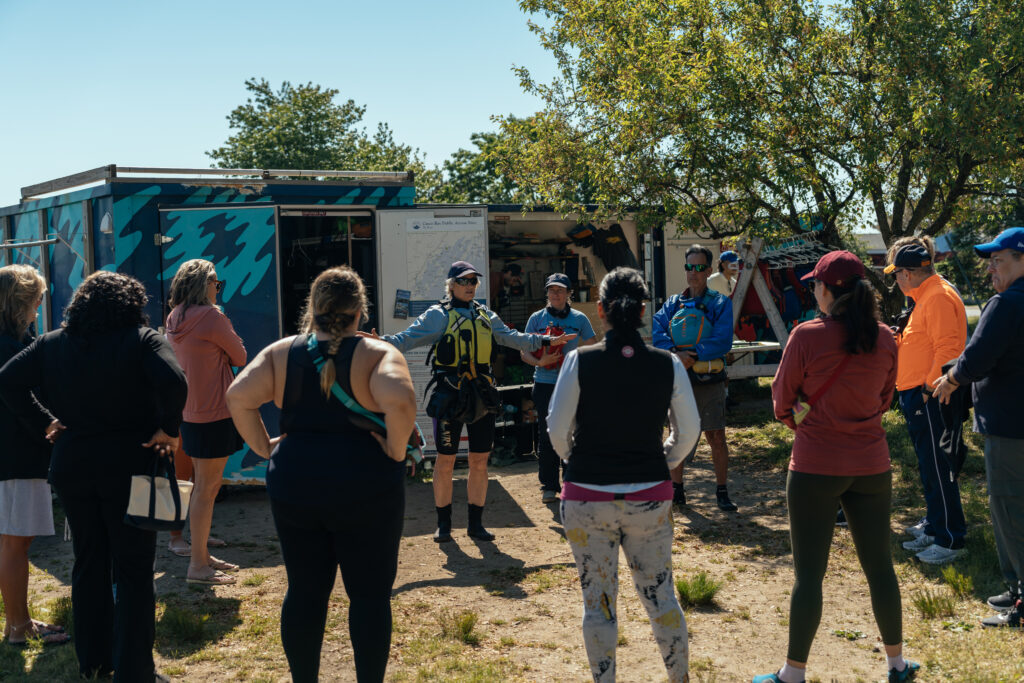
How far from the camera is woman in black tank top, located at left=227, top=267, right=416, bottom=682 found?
2.99 m

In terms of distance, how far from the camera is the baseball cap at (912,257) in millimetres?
4871

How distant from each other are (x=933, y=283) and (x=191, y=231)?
18.0 ft

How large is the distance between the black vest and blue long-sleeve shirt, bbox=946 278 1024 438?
180 cm

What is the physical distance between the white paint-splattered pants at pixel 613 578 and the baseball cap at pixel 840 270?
110 centimetres

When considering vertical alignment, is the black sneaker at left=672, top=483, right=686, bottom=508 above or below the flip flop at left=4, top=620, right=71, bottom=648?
above

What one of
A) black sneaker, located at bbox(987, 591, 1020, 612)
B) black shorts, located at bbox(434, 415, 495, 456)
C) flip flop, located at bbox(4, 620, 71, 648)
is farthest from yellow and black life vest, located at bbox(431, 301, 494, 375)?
black sneaker, located at bbox(987, 591, 1020, 612)

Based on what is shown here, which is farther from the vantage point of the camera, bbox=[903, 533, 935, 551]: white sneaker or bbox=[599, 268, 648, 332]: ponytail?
bbox=[903, 533, 935, 551]: white sneaker

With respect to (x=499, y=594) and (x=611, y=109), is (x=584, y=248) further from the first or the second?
(x=499, y=594)

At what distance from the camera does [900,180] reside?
8586mm

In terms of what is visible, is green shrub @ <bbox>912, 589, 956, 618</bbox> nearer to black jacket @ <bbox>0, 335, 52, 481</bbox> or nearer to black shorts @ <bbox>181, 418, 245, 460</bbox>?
black shorts @ <bbox>181, 418, 245, 460</bbox>

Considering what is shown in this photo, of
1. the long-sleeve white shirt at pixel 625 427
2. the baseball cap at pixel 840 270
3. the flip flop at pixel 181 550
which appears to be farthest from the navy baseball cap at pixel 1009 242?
the flip flop at pixel 181 550

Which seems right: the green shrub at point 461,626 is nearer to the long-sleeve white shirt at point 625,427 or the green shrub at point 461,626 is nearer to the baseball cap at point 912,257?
the long-sleeve white shirt at point 625,427

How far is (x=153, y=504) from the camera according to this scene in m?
3.55

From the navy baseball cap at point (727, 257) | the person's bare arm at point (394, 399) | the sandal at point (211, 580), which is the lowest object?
the sandal at point (211, 580)
